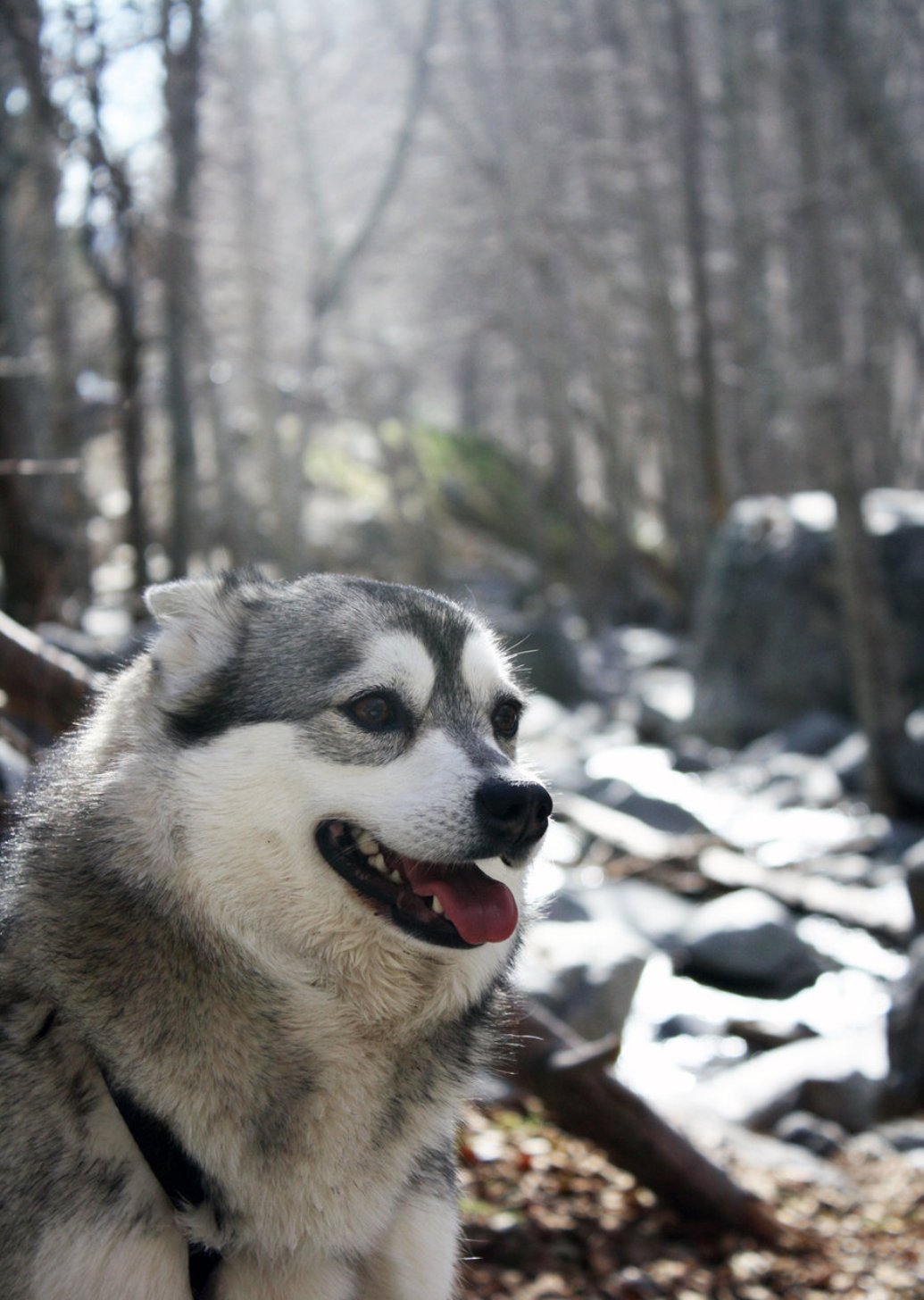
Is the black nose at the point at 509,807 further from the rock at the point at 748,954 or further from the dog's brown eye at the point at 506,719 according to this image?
the rock at the point at 748,954

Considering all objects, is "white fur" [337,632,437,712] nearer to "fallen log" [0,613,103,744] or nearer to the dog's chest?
the dog's chest

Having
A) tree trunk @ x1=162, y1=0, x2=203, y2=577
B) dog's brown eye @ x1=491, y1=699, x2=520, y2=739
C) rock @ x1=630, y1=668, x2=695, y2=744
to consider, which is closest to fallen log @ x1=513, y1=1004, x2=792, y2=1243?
dog's brown eye @ x1=491, y1=699, x2=520, y2=739

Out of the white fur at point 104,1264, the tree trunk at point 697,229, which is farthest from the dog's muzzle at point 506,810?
the tree trunk at point 697,229

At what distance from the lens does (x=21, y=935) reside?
269 centimetres

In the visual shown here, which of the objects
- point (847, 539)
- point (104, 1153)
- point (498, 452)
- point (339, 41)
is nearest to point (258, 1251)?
point (104, 1153)

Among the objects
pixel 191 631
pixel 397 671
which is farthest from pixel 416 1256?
pixel 191 631

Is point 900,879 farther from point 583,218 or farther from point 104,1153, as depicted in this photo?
point 583,218

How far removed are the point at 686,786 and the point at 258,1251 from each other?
10590mm

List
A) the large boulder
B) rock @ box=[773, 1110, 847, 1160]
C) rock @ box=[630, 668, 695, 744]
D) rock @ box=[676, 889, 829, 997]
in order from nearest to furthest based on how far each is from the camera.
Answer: rock @ box=[773, 1110, 847, 1160], rock @ box=[676, 889, 829, 997], the large boulder, rock @ box=[630, 668, 695, 744]

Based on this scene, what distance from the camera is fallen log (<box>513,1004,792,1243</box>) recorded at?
420 cm

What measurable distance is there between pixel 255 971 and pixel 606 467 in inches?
1000

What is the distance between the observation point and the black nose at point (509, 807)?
2643mm

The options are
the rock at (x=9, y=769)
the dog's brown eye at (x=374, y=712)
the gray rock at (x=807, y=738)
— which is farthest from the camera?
the gray rock at (x=807, y=738)

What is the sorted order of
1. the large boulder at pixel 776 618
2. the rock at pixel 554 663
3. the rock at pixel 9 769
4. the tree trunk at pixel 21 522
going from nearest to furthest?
the rock at pixel 9 769 → the tree trunk at pixel 21 522 → the large boulder at pixel 776 618 → the rock at pixel 554 663
